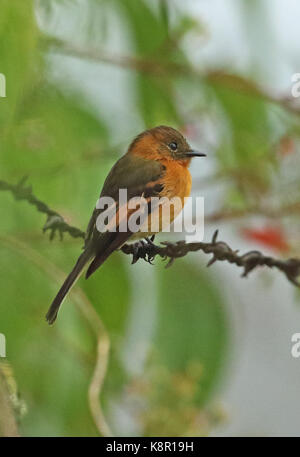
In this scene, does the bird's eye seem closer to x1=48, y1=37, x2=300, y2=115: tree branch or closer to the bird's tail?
x1=48, y1=37, x2=300, y2=115: tree branch

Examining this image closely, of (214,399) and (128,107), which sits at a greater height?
(128,107)

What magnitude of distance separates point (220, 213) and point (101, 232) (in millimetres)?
688

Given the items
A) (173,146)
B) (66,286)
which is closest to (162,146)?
(173,146)

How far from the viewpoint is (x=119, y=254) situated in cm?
155

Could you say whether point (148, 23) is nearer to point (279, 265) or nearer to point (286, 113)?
point (286, 113)

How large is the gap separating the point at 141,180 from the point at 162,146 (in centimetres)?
20

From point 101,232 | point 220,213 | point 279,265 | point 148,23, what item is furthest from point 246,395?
point 279,265

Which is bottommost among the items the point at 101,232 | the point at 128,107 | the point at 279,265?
the point at 279,265

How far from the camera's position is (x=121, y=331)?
1524 millimetres

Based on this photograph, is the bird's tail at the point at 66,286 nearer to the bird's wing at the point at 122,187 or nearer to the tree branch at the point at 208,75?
the bird's wing at the point at 122,187

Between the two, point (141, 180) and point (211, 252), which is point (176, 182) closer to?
point (141, 180)

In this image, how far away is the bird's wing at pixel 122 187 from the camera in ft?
3.02

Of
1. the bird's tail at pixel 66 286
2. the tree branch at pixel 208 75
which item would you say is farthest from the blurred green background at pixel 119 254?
the bird's tail at pixel 66 286
